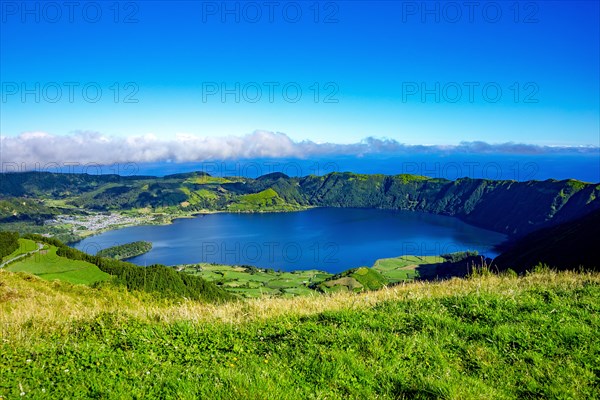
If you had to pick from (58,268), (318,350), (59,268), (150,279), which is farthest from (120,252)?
(318,350)

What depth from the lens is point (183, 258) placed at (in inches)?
7343

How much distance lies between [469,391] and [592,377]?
7.22ft

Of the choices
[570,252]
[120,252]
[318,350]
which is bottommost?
[120,252]

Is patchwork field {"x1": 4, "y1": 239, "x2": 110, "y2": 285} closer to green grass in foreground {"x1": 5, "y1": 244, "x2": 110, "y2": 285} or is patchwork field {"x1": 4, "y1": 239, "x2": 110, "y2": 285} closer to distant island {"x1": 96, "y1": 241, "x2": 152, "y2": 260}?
green grass in foreground {"x1": 5, "y1": 244, "x2": 110, "y2": 285}

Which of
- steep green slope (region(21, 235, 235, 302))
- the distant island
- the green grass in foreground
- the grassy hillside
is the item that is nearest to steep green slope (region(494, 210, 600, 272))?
steep green slope (region(21, 235, 235, 302))

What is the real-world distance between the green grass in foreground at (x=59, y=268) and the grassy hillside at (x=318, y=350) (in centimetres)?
8378

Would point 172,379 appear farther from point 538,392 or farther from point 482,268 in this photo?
point 482,268

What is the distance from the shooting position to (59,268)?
8806cm

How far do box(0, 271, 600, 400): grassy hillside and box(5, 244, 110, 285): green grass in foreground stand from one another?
83.8m

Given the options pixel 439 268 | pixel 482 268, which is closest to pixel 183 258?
pixel 439 268

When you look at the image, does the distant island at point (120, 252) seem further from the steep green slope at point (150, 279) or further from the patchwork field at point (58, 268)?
the steep green slope at point (150, 279)

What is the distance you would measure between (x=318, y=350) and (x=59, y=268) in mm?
101336

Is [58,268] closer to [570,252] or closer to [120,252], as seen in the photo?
[120,252]

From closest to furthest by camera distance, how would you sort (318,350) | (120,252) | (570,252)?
(318,350) → (570,252) → (120,252)
